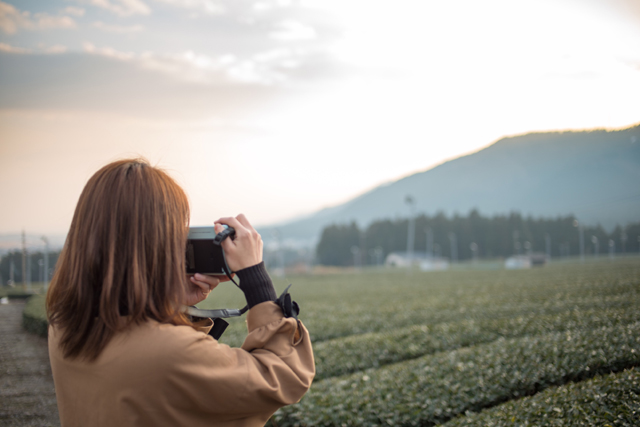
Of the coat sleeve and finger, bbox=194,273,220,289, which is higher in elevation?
finger, bbox=194,273,220,289

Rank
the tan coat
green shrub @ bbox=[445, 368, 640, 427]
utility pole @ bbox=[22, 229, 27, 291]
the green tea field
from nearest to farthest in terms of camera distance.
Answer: the tan coat → green shrub @ bbox=[445, 368, 640, 427] → the green tea field → utility pole @ bbox=[22, 229, 27, 291]

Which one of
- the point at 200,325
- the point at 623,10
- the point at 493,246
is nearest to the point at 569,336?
the point at 623,10

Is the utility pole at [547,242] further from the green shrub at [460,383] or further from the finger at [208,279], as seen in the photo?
the finger at [208,279]

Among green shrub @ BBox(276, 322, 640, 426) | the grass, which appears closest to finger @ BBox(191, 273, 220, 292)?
the grass

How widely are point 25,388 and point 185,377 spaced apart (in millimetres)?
5153

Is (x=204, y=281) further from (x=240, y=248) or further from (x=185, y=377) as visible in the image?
(x=185, y=377)

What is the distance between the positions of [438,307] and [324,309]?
3.59 meters

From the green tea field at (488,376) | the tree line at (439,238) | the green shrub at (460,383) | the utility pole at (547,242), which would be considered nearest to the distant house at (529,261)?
the utility pole at (547,242)

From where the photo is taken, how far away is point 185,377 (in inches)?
41.6

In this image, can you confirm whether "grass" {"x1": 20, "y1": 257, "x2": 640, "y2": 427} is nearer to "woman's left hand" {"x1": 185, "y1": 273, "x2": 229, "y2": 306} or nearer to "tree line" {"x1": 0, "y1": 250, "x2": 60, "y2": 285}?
"woman's left hand" {"x1": 185, "y1": 273, "x2": 229, "y2": 306}

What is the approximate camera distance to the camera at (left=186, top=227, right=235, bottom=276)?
126 centimetres

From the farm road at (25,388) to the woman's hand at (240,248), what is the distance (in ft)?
13.9

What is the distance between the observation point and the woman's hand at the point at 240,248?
1234 mm

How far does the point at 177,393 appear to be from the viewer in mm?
1085
